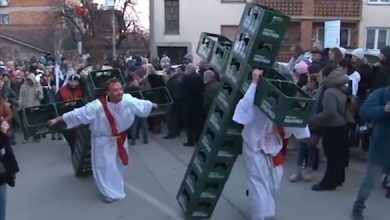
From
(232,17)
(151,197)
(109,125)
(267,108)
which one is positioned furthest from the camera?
(232,17)

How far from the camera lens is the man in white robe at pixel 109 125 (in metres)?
8.45

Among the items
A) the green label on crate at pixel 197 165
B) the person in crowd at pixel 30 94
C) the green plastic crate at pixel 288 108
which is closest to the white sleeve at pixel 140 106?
the green label on crate at pixel 197 165

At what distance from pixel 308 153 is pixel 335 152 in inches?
45.8

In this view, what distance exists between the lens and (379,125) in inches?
269

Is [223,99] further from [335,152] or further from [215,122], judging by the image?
[335,152]

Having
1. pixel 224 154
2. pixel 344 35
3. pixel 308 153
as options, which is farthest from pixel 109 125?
pixel 344 35

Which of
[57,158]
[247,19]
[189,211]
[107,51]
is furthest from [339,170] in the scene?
[107,51]

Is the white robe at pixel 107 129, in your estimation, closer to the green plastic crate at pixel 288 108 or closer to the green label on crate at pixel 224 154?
the green label on crate at pixel 224 154

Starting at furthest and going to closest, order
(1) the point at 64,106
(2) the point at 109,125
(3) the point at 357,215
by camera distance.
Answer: (1) the point at 64,106 → (2) the point at 109,125 → (3) the point at 357,215

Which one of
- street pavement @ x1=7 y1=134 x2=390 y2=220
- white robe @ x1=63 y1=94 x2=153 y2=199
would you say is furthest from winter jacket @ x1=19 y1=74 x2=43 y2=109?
white robe @ x1=63 y1=94 x2=153 y2=199

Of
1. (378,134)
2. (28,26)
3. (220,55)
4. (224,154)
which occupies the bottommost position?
(28,26)

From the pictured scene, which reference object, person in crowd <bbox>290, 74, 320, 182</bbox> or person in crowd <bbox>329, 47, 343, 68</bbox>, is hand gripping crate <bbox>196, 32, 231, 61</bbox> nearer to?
person in crowd <bbox>290, 74, 320, 182</bbox>

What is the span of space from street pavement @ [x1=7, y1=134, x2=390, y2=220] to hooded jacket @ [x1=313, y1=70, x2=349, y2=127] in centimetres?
98

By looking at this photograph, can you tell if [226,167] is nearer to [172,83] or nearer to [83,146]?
[83,146]
